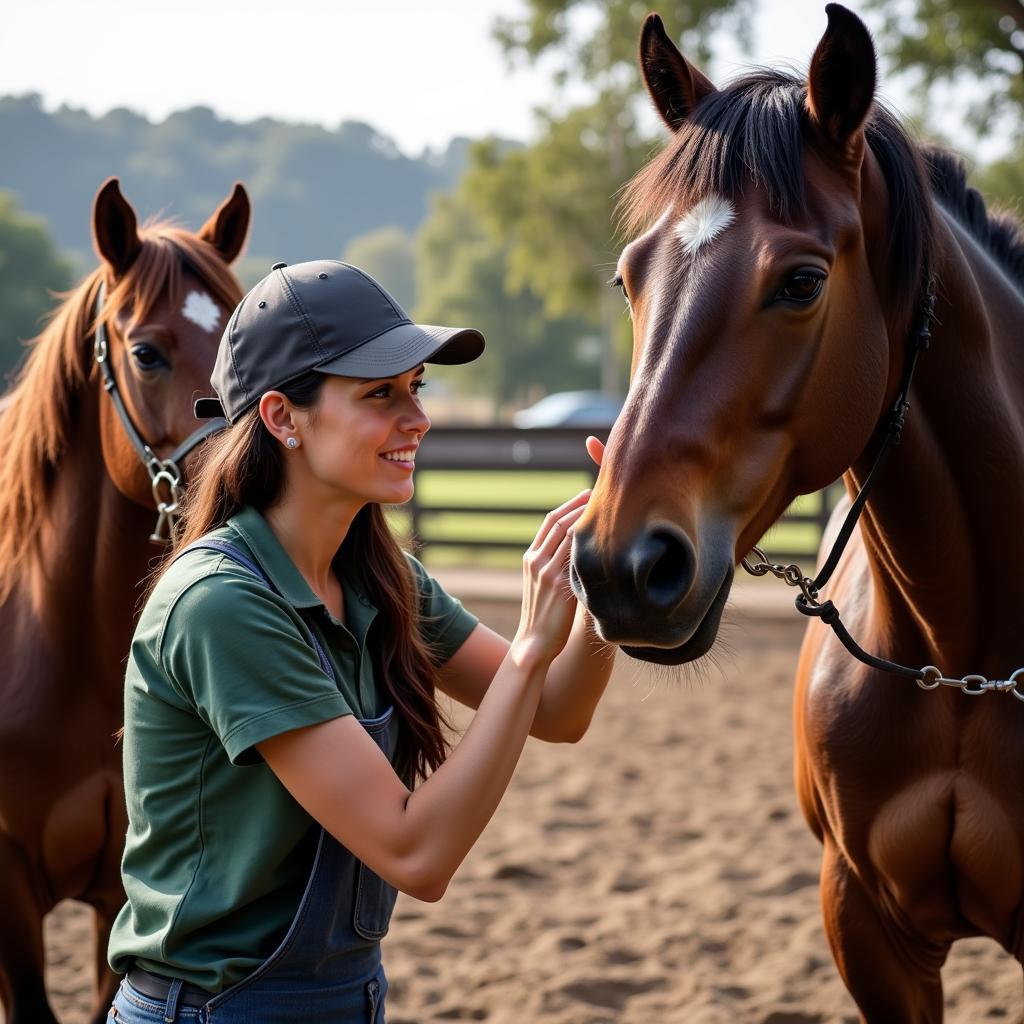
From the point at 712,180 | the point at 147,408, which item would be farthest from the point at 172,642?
the point at 147,408

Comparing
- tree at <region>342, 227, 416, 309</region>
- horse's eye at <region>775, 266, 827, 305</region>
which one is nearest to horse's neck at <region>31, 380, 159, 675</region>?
horse's eye at <region>775, 266, 827, 305</region>

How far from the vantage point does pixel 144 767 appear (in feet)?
5.93

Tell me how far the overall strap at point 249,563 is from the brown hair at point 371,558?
0.33ft

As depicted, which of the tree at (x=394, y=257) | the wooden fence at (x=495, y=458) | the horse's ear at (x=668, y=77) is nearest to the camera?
the horse's ear at (x=668, y=77)

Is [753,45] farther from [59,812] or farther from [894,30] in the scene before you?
[59,812]

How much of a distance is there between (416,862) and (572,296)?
25.0 meters

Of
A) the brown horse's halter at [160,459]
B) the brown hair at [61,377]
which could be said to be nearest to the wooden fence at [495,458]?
the brown hair at [61,377]

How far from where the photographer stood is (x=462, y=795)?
5.49 feet

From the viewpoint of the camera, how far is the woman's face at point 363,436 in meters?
1.85

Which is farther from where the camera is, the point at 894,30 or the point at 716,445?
the point at 894,30

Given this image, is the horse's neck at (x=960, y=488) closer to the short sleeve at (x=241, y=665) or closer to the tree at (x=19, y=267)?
the short sleeve at (x=241, y=665)

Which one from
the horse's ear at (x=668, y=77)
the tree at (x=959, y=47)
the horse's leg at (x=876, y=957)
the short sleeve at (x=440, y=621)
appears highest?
Result: the tree at (x=959, y=47)

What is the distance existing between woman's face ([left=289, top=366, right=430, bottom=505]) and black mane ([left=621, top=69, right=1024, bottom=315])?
21.1 inches

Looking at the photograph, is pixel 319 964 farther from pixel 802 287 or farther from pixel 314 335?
pixel 802 287
